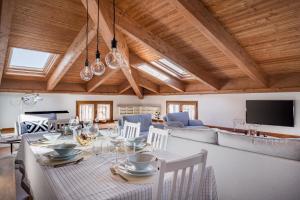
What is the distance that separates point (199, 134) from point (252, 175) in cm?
80

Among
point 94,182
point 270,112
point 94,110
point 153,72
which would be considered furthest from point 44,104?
point 270,112

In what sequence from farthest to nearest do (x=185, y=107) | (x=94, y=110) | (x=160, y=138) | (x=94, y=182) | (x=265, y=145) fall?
(x=94, y=110)
(x=185, y=107)
(x=160, y=138)
(x=265, y=145)
(x=94, y=182)

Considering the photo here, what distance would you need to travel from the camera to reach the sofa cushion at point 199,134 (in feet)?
8.24

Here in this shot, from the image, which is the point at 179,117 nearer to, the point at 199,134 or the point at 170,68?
the point at 170,68

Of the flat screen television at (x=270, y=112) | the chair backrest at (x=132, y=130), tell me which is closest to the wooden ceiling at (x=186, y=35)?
the flat screen television at (x=270, y=112)

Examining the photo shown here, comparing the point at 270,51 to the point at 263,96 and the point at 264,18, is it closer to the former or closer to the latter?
the point at 264,18

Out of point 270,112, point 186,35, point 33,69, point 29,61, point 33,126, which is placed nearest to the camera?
point 186,35

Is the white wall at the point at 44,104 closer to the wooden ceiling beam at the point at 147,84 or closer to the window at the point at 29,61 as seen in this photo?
the window at the point at 29,61

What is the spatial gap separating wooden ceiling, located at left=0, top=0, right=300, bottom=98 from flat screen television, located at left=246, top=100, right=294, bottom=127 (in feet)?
1.26

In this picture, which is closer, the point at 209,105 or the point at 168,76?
the point at 209,105

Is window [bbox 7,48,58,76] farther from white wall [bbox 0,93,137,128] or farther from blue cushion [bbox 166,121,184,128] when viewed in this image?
blue cushion [bbox 166,121,184,128]

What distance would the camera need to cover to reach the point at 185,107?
299 inches

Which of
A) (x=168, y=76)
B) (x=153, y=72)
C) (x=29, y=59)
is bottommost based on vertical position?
(x=168, y=76)

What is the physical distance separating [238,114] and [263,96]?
2.88 feet
